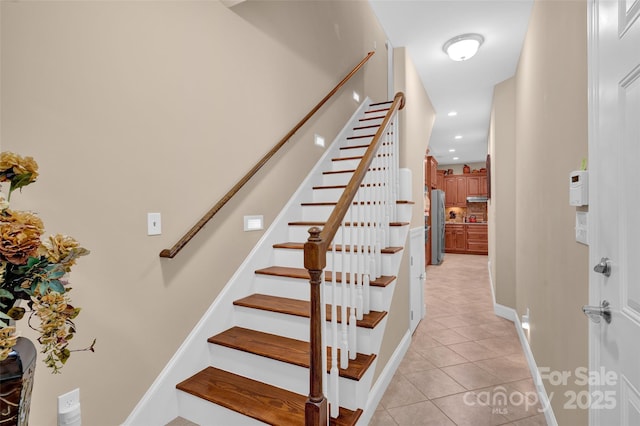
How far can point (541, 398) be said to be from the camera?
6.94 feet

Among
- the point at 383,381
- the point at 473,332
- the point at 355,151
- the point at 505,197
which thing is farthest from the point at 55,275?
the point at 505,197

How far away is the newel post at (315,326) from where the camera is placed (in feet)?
4.20

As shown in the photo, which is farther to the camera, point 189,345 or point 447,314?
point 447,314

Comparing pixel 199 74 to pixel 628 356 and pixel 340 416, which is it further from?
pixel 628 356

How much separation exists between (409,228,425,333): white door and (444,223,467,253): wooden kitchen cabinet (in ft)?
22.7

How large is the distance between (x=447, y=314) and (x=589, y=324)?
304cm

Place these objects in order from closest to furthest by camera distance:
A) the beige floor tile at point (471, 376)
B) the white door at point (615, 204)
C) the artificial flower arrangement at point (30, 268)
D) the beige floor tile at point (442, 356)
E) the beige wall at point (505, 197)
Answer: the artificial flower arrangement at point (30, 268) → the white door at point (615, 204) → the beige floor tile at point (471, 376) → the beige floor tile at point (442, 356) → the beige wall at point (505, 197)

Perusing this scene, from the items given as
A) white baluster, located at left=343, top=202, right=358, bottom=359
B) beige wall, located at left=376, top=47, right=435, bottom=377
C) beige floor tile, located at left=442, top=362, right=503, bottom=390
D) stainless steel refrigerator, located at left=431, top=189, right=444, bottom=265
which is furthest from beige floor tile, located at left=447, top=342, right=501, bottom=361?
stainless steel refrigerator, located at left=431, top=189, right=444, bottom=265

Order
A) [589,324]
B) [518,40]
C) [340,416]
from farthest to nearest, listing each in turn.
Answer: [518,40], [340,416], [589,324]

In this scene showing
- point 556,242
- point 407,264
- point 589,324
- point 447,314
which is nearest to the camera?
point 589,324

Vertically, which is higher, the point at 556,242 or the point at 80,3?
the point at 80,3

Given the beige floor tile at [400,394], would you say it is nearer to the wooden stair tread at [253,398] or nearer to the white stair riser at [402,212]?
the wooden stair tread at [253,398]

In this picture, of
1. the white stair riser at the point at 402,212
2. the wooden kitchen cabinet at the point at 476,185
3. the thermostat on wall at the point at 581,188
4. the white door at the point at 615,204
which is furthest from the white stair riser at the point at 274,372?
the wooden kitchen cabinet at the point at 476,185

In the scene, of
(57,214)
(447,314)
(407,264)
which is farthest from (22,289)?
(447,314)
